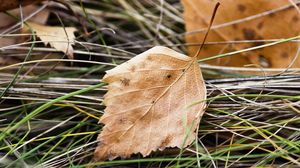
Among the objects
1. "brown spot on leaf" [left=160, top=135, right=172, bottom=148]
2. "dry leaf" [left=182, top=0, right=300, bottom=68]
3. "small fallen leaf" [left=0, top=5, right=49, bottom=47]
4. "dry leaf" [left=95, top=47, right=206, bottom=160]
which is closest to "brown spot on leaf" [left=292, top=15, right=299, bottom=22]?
"dry leaf" [left=182, top=0, right=300, bottom=68]

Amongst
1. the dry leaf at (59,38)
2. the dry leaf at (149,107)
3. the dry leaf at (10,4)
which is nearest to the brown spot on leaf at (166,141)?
the dry leaf at (149,107)

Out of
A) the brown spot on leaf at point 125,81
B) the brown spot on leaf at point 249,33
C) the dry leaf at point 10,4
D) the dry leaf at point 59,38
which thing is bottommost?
the dry leaf at point 59,38

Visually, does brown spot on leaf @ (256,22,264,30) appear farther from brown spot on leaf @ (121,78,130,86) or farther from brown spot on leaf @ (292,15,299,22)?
brown spot on leaf @ (121,78,130,86)

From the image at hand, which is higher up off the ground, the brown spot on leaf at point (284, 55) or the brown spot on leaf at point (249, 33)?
the brown spot on leaf at point (249, 33)

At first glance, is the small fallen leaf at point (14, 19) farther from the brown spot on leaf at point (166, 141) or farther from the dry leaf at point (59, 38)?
the brown spot on leaf at point (166, 141)

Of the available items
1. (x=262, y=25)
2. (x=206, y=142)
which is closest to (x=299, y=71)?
(x=262, y=25)
